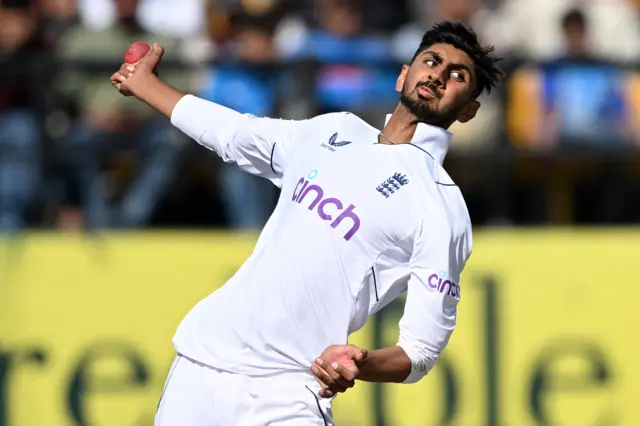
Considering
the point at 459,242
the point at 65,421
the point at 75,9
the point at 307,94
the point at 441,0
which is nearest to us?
the point at 459,242

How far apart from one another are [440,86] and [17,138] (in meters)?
4.41

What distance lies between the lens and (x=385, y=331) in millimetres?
7590

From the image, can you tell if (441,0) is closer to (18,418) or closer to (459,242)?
(18,418)

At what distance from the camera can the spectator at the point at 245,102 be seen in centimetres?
789

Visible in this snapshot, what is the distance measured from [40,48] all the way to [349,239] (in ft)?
16.0

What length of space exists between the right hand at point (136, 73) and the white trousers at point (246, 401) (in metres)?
1.02

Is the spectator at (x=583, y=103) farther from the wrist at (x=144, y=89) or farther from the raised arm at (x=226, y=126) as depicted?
the wrist at (x=144, y=89)

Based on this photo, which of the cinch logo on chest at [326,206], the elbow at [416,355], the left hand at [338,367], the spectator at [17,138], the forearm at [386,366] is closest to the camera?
the left hand at [338,367]

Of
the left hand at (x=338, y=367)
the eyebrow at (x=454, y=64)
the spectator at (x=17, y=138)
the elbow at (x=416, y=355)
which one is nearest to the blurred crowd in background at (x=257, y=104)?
the spectator at (x=17, y=138)

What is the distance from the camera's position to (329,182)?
3895mm

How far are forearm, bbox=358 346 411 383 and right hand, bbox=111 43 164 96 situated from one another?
51.9 inches

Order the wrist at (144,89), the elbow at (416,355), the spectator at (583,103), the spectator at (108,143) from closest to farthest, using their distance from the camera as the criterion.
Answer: the elbow at (416,355) < the wrist at (144,89) < the spectator at (108,143) < the spectator at (583,103)

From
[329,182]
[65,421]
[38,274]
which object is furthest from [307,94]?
[329,182]

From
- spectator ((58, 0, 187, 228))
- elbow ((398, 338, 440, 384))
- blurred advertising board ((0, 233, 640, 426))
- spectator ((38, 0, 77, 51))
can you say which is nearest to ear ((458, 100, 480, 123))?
elbow ((398, 338, 440, 384))
